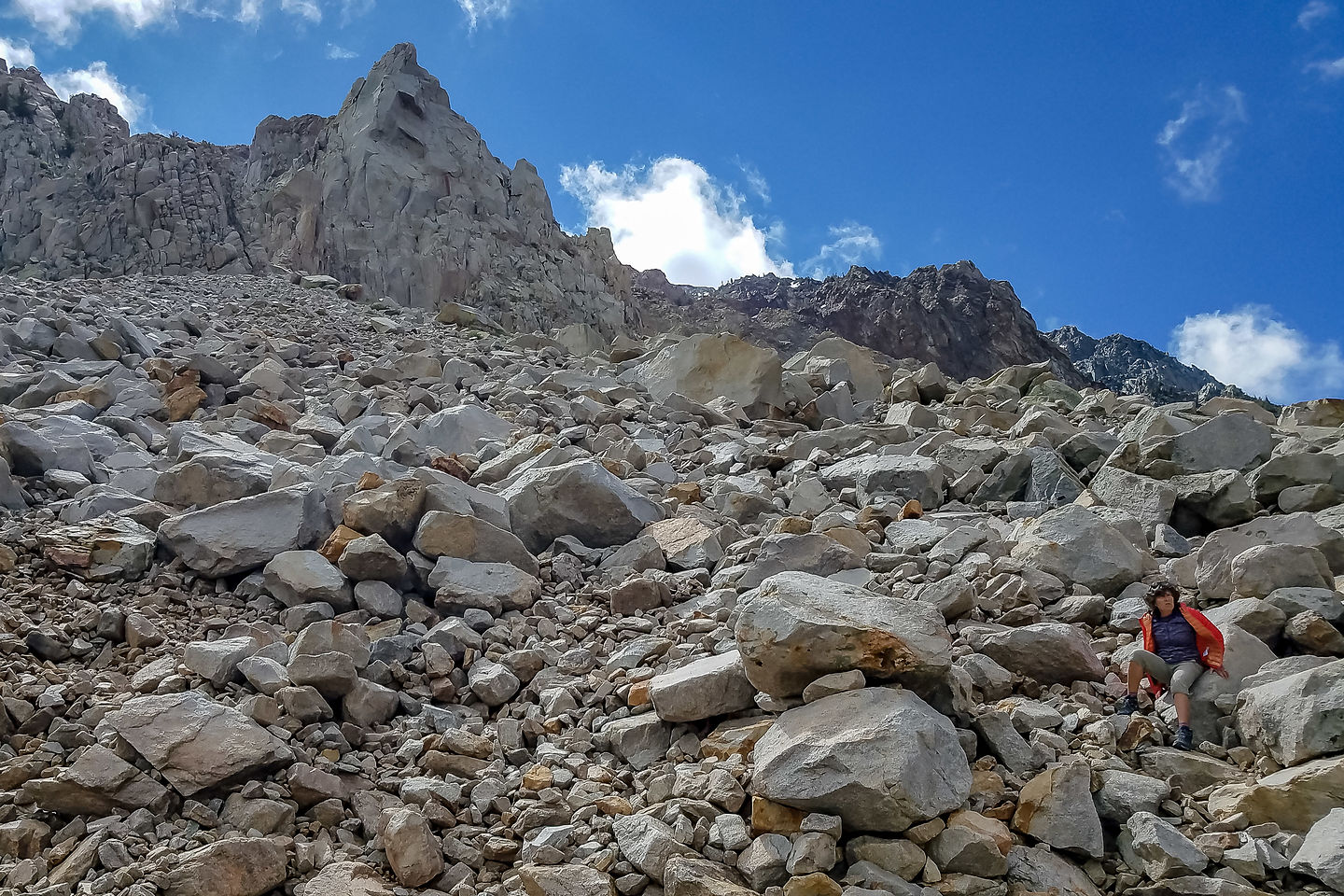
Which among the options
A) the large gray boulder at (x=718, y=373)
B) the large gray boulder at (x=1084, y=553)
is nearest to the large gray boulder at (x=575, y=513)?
the large gray boulder at (x=1084, y=553)

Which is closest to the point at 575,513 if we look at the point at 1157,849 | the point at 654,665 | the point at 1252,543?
the point at 654,665

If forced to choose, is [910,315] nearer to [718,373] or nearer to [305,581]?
[718,373]

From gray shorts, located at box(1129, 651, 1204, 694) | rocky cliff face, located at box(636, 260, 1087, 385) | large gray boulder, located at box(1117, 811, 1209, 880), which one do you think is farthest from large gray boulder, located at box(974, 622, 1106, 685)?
rocky cliff face, located at box(636, 260, 1087, 385)

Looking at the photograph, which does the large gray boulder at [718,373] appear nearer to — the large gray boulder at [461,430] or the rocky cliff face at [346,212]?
the large gray boulder at [461,430]

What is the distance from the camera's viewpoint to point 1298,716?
3.18 m

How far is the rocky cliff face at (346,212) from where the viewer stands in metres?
31.9

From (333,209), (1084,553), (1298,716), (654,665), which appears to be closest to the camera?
(1298,716)

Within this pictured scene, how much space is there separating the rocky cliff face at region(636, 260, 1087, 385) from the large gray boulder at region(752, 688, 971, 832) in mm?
55326

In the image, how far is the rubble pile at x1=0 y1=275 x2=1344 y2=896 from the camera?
9.59 ft

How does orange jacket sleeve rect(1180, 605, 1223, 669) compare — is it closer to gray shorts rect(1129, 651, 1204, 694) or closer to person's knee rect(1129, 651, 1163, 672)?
gray shorts rect(1129, 651, 1204, 694)

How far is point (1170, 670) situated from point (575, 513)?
3728 mm

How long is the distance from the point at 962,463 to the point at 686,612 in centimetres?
371

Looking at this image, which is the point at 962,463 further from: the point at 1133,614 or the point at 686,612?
the point at 686,612

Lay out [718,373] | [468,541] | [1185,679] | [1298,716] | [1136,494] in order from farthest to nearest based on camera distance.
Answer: [718,373] → [1136,494] → [468,541] → [1185,679] → [1298,716]
